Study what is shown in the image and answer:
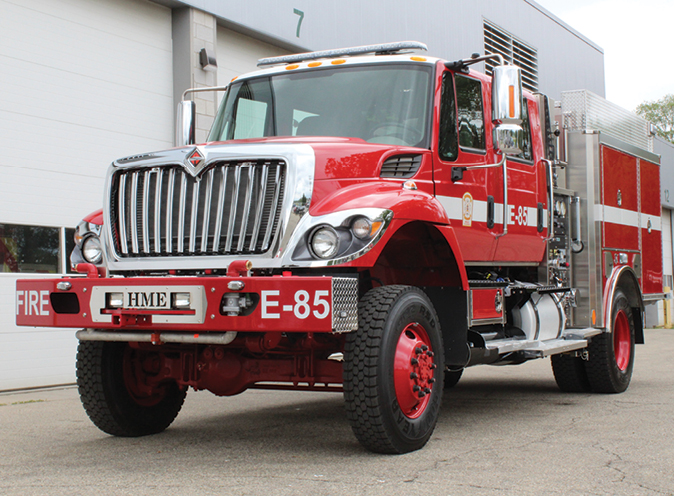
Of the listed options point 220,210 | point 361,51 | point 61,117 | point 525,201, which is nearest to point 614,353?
point 525,201

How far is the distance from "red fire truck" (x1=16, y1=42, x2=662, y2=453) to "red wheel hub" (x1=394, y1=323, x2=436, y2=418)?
0.01 meters

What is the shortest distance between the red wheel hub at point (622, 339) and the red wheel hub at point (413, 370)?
4.72 m

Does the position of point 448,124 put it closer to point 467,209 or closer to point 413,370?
point 467,209

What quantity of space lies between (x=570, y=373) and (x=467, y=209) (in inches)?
133

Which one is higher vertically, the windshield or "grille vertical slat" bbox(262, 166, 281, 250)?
the windshield

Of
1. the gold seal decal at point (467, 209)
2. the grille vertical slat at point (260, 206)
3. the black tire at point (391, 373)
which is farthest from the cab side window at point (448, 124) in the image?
the grille vertical slat at point (260, 206)

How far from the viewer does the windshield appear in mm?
6586

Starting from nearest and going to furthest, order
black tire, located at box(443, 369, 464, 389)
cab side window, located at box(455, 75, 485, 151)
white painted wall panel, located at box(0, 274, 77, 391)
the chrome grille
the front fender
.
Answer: the front fender < the chrome grille < cab side window, located at box(455, 75, 485, 151) < black tire, located at box(443, 369, 464, 389) < white painted wall panel, located at box(0, 274, 77, 391)

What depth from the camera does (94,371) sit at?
6.35 m

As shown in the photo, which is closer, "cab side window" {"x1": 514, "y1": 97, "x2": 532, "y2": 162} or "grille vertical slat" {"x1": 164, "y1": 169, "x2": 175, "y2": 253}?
"grille vertical slat" {"x1": 164, "y1": 169, "x2": 175, "y2": 253}

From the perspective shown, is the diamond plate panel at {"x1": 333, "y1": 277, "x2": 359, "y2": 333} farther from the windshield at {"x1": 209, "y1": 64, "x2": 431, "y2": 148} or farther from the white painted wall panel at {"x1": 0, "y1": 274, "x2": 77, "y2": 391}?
the white painted wall panel at {"x1": 0, "y1": 274, "x2": 77, "y2": 391}

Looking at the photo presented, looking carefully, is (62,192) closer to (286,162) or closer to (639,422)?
(286,162)

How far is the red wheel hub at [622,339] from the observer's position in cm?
990

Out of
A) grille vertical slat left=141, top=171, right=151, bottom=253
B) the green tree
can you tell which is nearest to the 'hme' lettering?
grille vertical slat left=141, top=171, right=151, bottom=253
